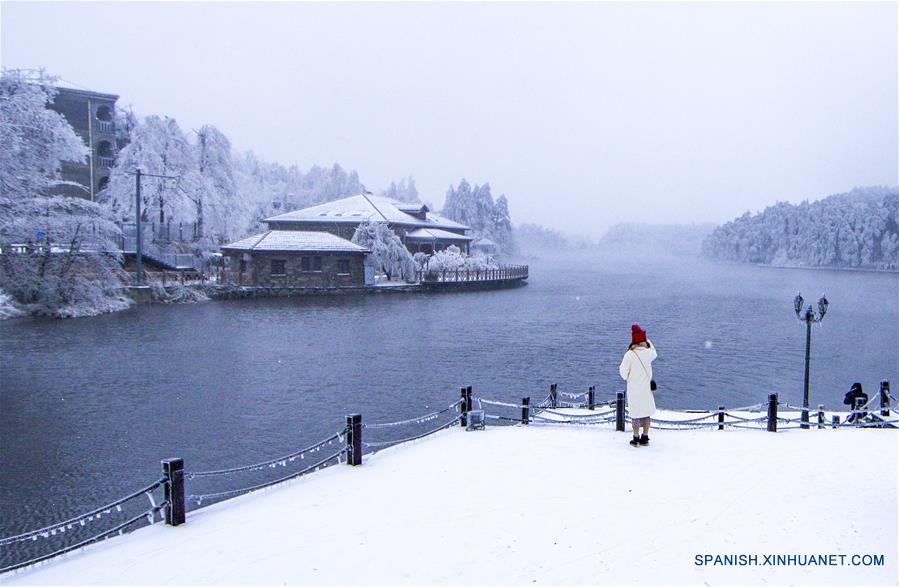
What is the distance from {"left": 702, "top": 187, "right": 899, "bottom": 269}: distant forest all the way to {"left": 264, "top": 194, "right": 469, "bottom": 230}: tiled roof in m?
109

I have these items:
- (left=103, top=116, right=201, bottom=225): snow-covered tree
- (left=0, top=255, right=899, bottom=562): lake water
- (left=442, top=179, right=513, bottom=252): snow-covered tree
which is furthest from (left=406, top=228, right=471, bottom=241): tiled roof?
(left=442, top=179, right=513, bottom=252): snow-covered tree

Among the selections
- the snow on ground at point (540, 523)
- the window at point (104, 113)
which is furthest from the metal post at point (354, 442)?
the window at point (104, 113)

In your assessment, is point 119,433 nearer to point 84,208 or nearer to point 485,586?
point 485,586

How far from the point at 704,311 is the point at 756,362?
70.8 feet

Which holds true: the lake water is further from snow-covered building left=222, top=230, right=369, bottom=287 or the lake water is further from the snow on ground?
snow-covered building left=222, top=230, right=369, bottom=287

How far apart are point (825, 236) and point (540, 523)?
554ft

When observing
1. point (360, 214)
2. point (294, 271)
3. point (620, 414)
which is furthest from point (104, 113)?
point (620, 414)

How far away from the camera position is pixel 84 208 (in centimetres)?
4156

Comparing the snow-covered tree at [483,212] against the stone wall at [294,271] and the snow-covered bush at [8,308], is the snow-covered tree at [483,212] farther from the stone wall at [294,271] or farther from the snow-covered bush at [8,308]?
the snow-covered bush at [8,308]

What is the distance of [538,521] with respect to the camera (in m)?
7.51

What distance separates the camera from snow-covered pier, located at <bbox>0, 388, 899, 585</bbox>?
646 cm

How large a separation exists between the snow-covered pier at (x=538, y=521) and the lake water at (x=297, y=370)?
4.56 metres

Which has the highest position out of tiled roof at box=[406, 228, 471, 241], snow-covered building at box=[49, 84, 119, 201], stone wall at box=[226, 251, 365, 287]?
snow-covered building at box=[49, 84, 119, 201]

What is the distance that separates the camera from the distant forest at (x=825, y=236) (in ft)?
478
